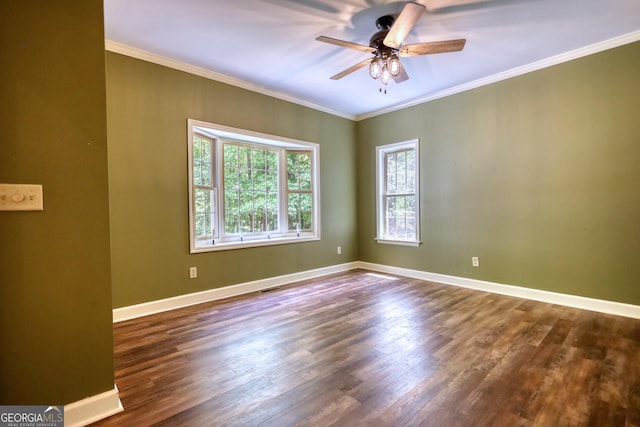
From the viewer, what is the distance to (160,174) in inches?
124

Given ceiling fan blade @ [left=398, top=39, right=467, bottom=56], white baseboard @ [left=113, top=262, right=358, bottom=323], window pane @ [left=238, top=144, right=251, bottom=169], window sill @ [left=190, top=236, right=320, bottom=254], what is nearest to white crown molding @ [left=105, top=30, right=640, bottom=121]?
window pane @ [left=238, top=144, right=251, bottom=169]

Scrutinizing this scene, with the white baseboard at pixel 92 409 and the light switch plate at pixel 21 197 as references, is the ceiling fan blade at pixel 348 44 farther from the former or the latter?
the white baseboard at pixel 92 409

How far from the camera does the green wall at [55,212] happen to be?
4.36 feet

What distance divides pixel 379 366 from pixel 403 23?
8.11 feet

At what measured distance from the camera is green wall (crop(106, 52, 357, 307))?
289 cm

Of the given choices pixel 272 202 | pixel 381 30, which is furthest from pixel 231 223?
pixel 381 30

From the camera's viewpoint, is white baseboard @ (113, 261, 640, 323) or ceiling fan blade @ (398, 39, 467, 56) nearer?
ceiling fan blade @ (398, 39, 467, 56)

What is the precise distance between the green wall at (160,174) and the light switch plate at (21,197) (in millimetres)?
1604

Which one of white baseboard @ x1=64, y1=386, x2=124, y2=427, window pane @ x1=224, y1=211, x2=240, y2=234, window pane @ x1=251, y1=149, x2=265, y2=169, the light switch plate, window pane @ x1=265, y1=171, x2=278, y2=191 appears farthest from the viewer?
window pane @ x1=265, y1=171, x2=278, y2=191

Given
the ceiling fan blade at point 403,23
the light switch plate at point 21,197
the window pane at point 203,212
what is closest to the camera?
the light switch plate at point 21,197

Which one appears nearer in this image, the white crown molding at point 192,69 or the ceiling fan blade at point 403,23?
the ceiling fan blade at point 403,23

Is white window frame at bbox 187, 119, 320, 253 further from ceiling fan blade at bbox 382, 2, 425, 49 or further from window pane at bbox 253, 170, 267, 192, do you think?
ceiling fan blade at bbox 382, 2, 425, 49

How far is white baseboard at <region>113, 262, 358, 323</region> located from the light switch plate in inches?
74.4

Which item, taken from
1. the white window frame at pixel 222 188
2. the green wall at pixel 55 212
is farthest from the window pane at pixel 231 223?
the green wall at pixel 55 212
